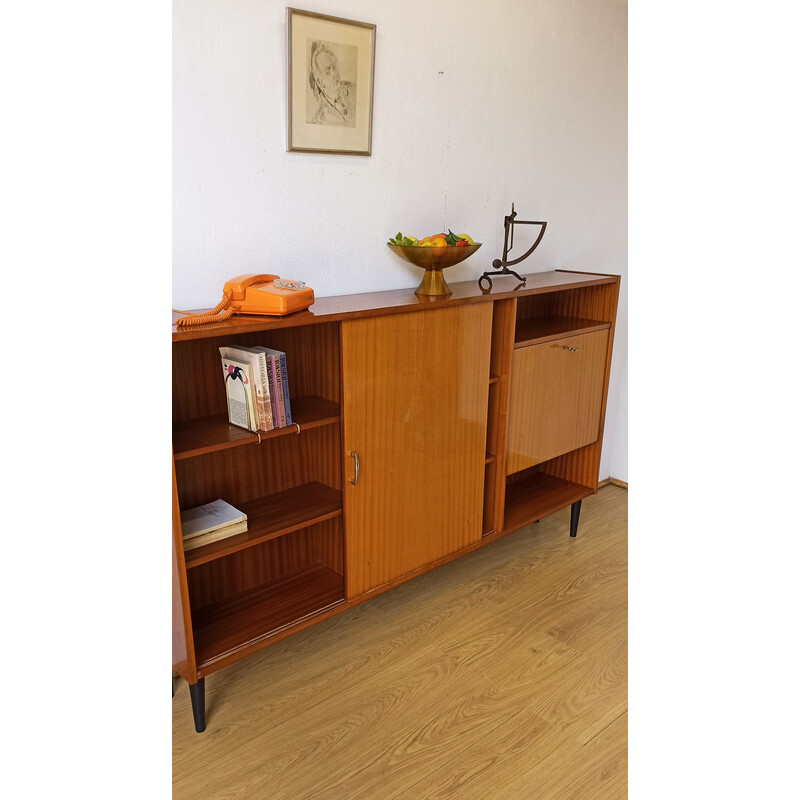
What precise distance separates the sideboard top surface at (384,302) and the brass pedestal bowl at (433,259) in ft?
0.17

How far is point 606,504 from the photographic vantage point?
3.59 metres

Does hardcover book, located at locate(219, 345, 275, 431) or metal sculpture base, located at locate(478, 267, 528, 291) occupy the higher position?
metal sculpture base, located at locate(478, 267, 528, 291)

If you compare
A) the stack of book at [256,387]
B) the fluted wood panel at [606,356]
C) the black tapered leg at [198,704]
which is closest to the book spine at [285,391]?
the stack of book at [256,387]

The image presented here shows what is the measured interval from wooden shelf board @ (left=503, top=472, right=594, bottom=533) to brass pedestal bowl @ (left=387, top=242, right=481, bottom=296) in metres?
1.07

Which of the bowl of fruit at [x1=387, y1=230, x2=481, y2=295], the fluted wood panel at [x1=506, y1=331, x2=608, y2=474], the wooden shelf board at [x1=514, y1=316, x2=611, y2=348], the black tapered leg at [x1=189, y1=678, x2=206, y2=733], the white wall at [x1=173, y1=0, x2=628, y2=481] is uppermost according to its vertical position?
the white wall at [x1=173, y1=0, x2=628, y2=481]

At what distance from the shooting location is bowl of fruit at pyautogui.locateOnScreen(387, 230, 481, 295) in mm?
2314

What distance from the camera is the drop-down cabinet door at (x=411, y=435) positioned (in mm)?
2111

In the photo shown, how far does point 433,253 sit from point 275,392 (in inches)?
29.3

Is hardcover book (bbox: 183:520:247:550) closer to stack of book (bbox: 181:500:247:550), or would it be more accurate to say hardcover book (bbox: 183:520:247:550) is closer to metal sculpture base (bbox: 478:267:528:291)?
stack of book (bbox: 181:500:247:550)

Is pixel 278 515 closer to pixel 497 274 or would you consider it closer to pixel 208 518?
pixel 208 518

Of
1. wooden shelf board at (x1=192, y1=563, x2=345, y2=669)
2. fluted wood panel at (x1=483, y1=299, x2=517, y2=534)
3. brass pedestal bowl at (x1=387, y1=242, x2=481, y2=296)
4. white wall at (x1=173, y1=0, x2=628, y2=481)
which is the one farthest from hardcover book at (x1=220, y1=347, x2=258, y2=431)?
fluted wood panel at (x1=483, y1=299, x2=517, y2=534)
